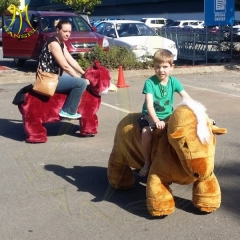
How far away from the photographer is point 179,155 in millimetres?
4633

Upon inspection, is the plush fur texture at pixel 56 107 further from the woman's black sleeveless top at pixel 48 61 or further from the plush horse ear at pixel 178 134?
the plush horse ear at pixel 178 134

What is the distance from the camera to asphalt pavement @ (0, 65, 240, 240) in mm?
4758

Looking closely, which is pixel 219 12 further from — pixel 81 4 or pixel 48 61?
pixel 81 4

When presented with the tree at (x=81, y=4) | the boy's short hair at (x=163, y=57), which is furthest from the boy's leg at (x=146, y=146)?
the tree at (x=81, y=4)

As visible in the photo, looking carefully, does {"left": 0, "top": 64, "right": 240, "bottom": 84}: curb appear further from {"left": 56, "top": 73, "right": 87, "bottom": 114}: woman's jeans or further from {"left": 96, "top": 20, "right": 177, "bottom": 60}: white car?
{"left": 56, "top": 73, "right": 87, "bottom": 114}: woman's jeans

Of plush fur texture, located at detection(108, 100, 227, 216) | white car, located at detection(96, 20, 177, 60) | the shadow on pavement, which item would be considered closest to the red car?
white car, located at detection(96, 20, 177, 60)

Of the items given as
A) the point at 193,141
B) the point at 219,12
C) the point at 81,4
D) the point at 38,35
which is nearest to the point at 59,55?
the point at 193,141

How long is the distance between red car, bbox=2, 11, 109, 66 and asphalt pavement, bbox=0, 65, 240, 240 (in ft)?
24.0

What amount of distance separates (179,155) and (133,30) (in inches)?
581

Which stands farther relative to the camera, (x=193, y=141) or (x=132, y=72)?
(x=132, y=72)

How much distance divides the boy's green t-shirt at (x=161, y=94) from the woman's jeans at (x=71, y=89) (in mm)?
2608

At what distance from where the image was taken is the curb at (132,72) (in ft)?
46.9

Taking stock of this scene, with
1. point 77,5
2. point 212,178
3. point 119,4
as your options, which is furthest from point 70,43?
point 119,4

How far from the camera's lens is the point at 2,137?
27.0 feet
